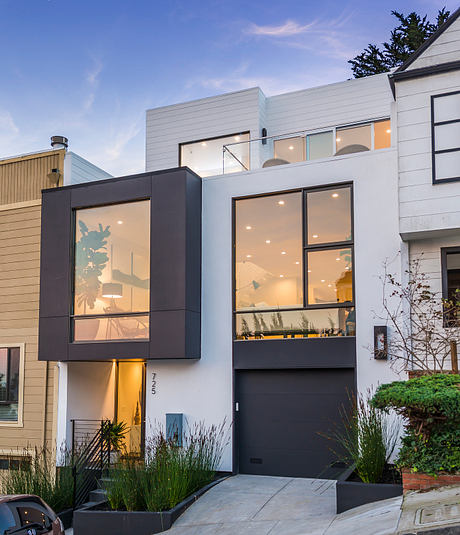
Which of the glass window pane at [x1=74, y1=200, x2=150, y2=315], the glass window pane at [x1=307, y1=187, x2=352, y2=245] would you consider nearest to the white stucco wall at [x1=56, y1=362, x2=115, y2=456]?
the glass window pane at [x1=74, y1=200, x2=150, y2=315]

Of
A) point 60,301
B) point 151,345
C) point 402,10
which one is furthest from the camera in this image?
point 402,10

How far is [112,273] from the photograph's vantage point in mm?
13109

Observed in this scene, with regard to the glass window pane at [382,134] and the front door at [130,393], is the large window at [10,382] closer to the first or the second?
the front door at [130,393]

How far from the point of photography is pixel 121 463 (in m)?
10.6

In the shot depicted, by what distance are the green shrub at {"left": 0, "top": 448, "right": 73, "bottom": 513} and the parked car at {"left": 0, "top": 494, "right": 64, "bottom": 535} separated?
3980mm

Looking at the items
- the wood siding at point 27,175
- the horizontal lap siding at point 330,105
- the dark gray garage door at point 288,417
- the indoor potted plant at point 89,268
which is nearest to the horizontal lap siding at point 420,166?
the dark gray garage door at point 288,417

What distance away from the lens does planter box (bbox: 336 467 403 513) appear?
8602mm

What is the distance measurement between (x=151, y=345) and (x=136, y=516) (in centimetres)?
350

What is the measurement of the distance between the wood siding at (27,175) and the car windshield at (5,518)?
927cm

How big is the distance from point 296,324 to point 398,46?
2214 cm

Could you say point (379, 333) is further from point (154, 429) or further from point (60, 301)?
point (60, 301)

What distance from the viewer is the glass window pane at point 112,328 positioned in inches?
498

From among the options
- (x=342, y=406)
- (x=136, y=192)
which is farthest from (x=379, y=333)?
(x=136, y=192)

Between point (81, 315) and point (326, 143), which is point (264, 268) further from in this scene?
point (81, 315)
